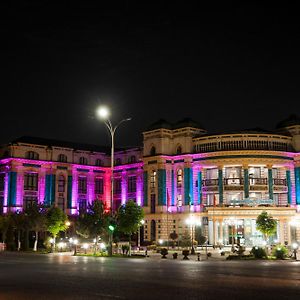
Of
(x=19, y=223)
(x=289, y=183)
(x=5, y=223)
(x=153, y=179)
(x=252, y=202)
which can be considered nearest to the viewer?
(x=19, y=223)

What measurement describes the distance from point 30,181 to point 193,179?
3074 centimetres

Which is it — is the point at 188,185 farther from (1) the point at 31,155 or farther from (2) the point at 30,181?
(1) the point at 31,155

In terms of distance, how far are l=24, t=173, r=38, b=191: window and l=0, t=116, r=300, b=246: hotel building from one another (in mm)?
186

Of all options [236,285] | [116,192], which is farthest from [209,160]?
[236,285]

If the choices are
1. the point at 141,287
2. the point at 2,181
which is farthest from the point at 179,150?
the point at 141,287

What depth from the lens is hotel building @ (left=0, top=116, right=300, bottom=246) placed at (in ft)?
280

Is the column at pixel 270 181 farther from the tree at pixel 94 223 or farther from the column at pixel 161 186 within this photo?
the tree at pixel 94 223

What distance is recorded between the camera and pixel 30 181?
323ft

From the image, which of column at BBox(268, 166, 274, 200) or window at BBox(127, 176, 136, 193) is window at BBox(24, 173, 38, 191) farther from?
column at BBox(268, 166, 274, 200)

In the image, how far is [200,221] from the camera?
8875 centimetres

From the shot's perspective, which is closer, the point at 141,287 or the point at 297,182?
the point at 141,287

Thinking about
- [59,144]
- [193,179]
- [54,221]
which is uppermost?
[59,144]

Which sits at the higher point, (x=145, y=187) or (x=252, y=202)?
(x=145, y=187)

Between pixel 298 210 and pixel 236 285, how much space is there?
224 ft
